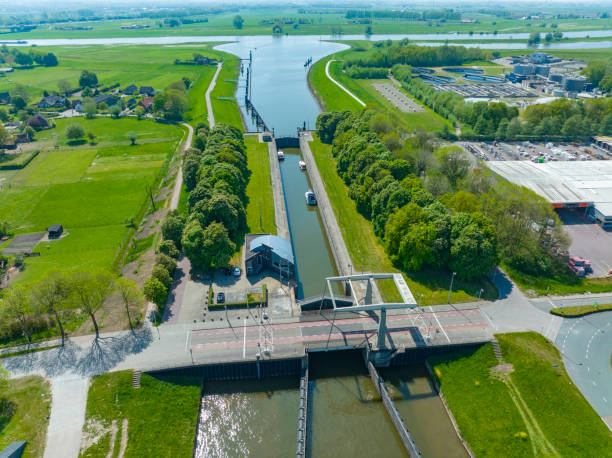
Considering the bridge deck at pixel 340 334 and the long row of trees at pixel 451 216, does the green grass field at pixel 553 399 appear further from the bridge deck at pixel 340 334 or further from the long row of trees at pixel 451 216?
the long row of trees at pixel 451 216

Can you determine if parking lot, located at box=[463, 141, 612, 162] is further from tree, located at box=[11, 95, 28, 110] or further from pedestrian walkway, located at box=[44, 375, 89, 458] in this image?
tree, located at box=[11, 95, 28, 110]

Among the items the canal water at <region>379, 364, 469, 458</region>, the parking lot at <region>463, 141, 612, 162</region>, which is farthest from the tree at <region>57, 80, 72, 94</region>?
the canal water at <region>379, 364, 469, 458</region>

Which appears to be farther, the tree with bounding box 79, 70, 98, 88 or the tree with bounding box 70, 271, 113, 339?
the tree with bounding box 79, 70, 98, 88

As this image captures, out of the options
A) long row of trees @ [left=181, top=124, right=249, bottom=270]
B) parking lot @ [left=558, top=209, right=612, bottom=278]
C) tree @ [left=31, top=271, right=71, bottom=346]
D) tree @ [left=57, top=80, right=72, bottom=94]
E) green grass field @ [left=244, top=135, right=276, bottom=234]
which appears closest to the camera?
tree @ [left=31, top=271, right=71, bottom=346]

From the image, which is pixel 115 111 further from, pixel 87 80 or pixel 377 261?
pixel 377 261

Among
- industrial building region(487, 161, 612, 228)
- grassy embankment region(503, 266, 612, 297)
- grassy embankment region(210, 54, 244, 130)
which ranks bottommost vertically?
grassy embankment region(503, 266, 612, 297)

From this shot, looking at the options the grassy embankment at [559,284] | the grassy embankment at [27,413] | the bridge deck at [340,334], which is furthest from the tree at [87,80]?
the grassy embankment at [559,284]
